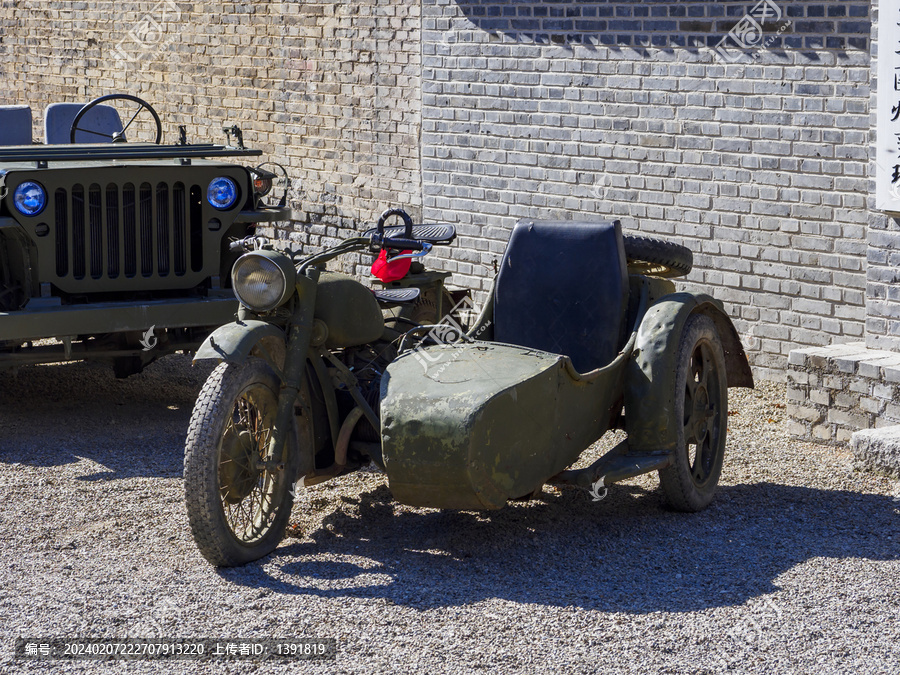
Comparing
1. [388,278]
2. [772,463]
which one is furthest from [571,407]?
[772,463]

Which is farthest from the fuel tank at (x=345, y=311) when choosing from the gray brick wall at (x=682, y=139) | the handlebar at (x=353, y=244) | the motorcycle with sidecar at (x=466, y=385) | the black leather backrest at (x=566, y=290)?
the gray brick wall at (x=682, y=139)

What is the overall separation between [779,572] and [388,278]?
203 cm

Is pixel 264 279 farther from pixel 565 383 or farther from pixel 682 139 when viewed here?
pixel 682 139

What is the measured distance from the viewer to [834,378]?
6.05 m

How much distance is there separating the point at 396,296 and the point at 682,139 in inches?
89.7

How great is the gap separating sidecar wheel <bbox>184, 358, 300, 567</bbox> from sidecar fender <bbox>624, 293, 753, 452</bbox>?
1325 millimetres

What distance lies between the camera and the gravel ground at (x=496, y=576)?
3.66 m

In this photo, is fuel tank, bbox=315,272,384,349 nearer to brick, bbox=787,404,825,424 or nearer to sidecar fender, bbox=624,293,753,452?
sidecar fender, bbox=624,293,753,452

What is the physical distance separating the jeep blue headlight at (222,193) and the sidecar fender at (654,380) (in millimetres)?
2794

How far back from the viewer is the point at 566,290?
5062 mm

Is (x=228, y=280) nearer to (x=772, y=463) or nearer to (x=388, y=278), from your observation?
(x=388, y=278)

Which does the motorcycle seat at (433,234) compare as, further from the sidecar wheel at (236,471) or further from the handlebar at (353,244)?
the sidecar wheel at (236,471)

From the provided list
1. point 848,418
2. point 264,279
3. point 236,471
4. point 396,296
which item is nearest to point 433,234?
point 396,296

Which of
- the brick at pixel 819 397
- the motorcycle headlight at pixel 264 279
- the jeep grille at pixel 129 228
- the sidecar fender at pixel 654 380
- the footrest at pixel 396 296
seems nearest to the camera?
the motorcycle headlight at pixel 264 279
